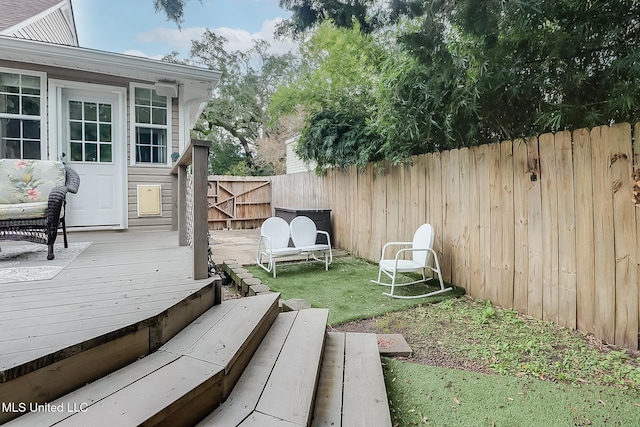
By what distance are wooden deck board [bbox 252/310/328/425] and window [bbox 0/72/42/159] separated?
4576 mm

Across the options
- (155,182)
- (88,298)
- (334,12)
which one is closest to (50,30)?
(155,182)

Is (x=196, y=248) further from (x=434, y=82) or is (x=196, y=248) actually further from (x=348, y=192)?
(x=348, y=192)

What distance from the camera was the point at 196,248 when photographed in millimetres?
2275

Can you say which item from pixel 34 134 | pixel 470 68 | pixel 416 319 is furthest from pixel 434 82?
pixel 34 134

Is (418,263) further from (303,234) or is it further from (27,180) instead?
(27,180)

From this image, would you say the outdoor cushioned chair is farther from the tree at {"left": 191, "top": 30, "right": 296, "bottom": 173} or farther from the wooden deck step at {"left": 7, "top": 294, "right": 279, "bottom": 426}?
the tree at {"left": 191, "top": 30, "right": 296, "bottom": 173}

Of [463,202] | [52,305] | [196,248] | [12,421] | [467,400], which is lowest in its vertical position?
[467,400]

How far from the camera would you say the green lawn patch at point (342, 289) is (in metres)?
3.18

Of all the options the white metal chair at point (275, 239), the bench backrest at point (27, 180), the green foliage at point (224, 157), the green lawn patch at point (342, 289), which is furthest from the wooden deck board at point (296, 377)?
the green foliage at point (224, 157)

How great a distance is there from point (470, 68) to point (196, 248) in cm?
275

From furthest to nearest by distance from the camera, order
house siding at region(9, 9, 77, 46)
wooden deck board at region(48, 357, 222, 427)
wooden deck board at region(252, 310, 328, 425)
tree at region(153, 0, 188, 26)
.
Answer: house siding at region(9, 9, 77, 46) < tree at region(153, 0, 188, 26) < wooden deck board at region(252, 310, 328, 425) < wooden deck board at region(48, 357, 222, 427)

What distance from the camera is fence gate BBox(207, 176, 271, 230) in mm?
9750

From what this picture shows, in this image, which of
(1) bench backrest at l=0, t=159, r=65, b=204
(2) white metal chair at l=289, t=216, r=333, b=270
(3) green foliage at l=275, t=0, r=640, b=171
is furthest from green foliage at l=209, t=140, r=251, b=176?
(3) green foliage at l=275, t=0, r=640, b=171

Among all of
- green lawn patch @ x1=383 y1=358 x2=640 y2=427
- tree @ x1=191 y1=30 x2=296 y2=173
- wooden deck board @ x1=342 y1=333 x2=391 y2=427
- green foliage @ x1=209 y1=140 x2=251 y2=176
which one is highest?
tree @ x1=191 y1=30 x2=296 y2=173
